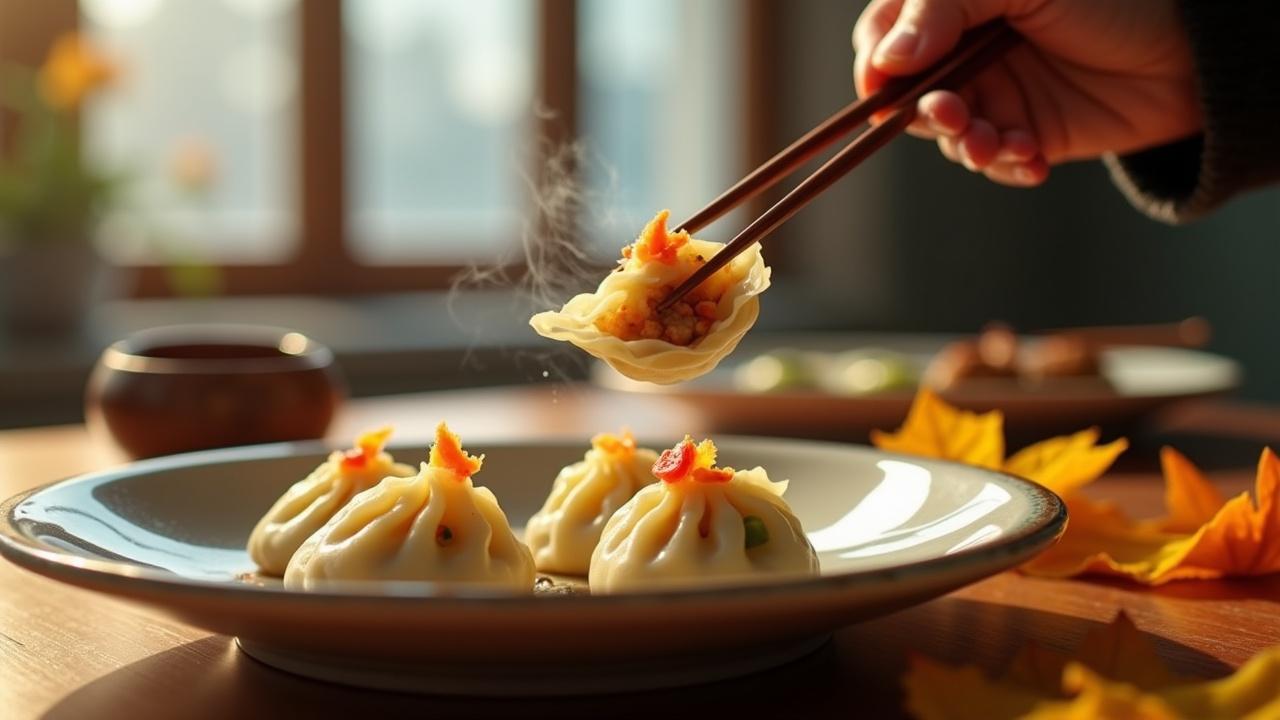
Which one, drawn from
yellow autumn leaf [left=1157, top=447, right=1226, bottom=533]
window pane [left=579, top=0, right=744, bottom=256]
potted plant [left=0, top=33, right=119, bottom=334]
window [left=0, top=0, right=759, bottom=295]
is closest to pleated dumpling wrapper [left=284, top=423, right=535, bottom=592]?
yellow autumn leaf [left=1157, top=447, right=1226, bottom=533]

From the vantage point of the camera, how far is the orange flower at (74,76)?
3.22 metres

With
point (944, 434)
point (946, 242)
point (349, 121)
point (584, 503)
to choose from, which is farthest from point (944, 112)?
point (946, 242)

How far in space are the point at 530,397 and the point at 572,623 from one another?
1.69m

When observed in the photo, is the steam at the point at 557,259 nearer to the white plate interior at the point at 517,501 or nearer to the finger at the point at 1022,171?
the white plate interior at the point at 517,501

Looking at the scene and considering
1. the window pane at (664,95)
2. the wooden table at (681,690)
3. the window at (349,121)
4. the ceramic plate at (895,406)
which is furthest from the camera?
the window pane at (664,95)

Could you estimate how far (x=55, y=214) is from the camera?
321 centimetres

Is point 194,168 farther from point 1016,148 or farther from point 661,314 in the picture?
point 661,314

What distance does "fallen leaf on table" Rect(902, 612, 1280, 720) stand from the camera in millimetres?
518

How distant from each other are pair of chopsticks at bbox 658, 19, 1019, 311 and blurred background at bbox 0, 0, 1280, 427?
1797 mm

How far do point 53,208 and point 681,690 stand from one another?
288cm

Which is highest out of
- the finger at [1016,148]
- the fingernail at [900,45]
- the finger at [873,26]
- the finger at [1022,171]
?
the finger at [873,26]

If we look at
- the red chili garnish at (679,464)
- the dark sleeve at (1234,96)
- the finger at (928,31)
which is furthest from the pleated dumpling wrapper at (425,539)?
the dark sleeve at (1234,96)

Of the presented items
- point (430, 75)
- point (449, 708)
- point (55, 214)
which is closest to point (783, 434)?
point (449, 708)

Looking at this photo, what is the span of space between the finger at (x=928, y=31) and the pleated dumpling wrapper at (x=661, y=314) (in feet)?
1.16
